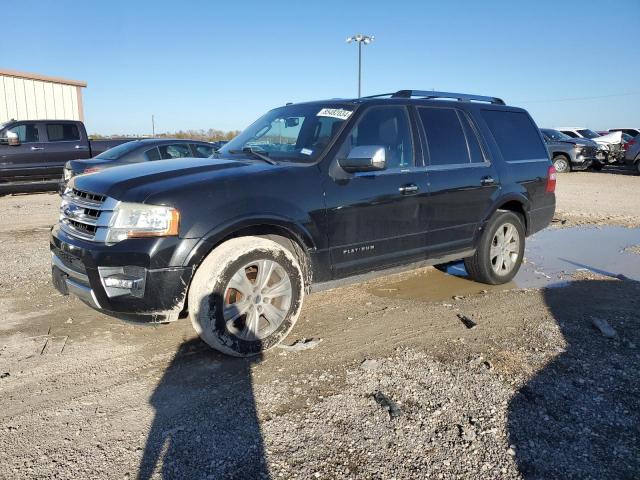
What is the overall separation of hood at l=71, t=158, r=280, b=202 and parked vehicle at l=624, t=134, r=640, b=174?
66.7 feet

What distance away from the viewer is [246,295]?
3652mm

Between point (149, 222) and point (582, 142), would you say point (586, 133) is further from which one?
point (149, 222)

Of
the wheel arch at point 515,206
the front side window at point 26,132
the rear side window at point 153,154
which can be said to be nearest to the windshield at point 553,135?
the rear side window at point 153,154

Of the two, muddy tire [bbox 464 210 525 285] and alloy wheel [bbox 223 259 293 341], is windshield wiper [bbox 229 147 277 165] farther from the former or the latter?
muddy tire [bbox 464 210 525 285]

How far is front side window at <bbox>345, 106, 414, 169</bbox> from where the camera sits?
14.4 feet

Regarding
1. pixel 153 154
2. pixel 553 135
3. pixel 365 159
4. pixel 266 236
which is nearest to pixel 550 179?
pixel 365 159

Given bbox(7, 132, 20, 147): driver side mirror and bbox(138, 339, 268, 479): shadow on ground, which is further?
bbox(7, 132, 20, 147): driver side mirror

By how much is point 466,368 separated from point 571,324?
1447 mm

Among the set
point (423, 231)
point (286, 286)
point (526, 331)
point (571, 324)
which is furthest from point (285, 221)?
point (571, 324)

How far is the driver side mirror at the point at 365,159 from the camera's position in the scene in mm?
3953

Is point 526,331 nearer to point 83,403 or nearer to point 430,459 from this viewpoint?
point 430,459

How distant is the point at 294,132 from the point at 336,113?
0.42 m

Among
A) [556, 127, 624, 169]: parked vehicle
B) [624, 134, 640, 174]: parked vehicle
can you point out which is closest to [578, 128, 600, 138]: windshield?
[556, 127, 624, 169]: parked vehicle

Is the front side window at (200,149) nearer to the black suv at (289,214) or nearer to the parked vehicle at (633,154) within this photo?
the black suv at (289,214)
